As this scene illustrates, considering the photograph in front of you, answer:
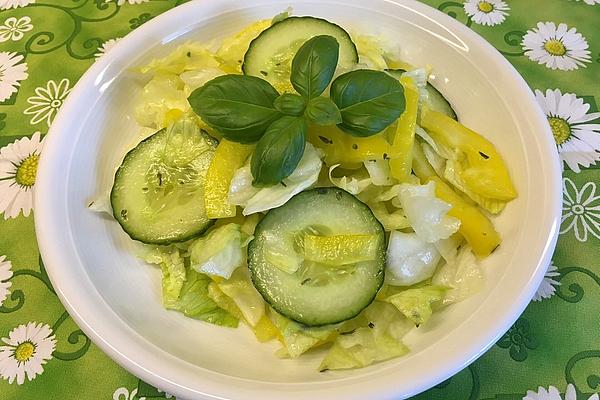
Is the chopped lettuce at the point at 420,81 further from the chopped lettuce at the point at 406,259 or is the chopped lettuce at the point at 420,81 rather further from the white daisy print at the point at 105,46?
the white daisy print at the point at 105,46

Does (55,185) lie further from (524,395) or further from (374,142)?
(524,395)

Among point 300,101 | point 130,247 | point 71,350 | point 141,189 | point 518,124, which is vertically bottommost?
point 71,350

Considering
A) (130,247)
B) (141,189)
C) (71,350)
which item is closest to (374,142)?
(141,189)

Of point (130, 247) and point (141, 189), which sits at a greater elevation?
point (141, 189)

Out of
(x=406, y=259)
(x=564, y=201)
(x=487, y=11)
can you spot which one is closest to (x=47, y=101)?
(x=406, y=259)

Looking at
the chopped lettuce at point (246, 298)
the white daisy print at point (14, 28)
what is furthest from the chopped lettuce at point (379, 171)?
the white daisy print at point (14, 28)

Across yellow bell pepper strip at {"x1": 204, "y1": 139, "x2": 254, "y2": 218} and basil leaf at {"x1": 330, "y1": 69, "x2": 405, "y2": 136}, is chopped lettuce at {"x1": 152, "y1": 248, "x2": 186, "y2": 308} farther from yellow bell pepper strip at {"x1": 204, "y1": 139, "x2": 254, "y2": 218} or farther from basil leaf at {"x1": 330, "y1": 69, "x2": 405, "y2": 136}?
basil leaf at {"x1": 330, "y1": 69, "x2": 405, "y2": 136}

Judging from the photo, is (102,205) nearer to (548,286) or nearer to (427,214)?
(427,214)
